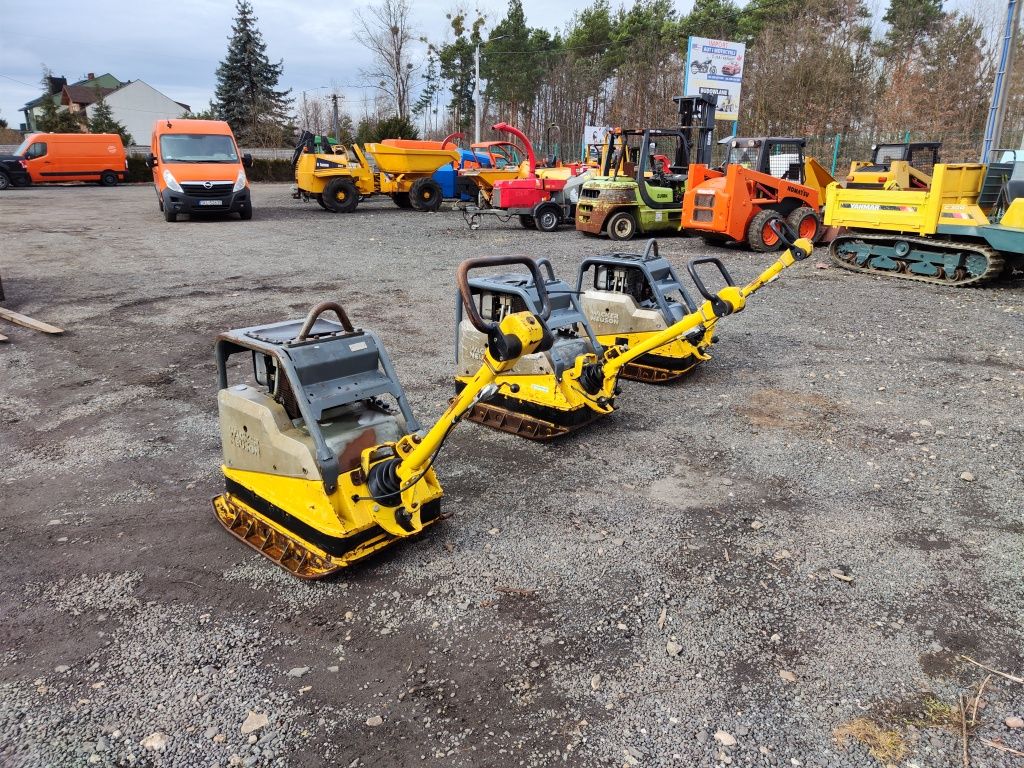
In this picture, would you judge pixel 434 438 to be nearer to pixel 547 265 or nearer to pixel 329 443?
pixel 329 443

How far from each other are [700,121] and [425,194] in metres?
8.79

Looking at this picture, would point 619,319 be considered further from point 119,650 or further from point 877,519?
point 119,650

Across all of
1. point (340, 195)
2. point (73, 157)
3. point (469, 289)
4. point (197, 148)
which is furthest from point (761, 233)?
point (73, 157)

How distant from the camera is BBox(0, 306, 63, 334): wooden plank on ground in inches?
303

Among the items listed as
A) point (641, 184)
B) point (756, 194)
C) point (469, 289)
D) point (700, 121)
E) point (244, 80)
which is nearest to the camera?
point (469, 289)

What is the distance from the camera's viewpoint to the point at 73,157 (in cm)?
2781

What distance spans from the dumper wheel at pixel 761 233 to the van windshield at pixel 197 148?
42.2ft

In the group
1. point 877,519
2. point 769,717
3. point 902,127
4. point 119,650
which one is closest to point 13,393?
point 119,650

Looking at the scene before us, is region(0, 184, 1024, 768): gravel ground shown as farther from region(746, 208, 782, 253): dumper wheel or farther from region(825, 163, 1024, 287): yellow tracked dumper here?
region(746, 208, 782, 253): dumper wheel

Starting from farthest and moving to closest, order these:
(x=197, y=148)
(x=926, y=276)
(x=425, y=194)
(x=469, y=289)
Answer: (x=425, y=194)
(x=197, y=148)
(x=926, y=276)
(x=469, y=289)

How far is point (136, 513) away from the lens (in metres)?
4.03

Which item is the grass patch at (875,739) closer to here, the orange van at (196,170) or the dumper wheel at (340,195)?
the orange van at (196,170)

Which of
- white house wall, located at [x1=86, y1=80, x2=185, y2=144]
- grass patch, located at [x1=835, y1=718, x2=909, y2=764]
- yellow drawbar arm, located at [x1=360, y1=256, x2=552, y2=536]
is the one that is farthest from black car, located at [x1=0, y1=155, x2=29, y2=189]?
white house wall, located at [x1=86, y1=80, x2=185, y2=144]

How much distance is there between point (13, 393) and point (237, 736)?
16.6 ft
